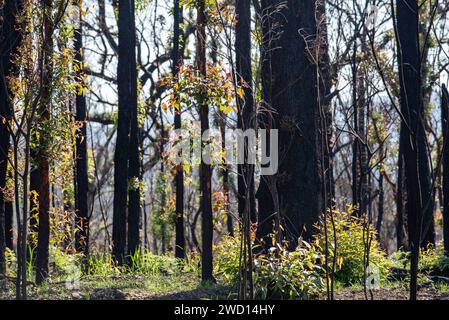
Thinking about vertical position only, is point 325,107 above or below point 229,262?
above

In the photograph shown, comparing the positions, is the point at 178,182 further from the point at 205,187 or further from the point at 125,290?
the point at 125,290

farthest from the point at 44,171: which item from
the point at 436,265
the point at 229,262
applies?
the point at 436,265

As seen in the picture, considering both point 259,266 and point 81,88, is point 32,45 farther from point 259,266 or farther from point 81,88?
point 259,266

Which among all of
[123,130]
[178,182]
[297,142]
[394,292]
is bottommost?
[394,292]

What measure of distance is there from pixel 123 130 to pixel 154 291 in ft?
17.7

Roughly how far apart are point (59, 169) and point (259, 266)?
389 cm

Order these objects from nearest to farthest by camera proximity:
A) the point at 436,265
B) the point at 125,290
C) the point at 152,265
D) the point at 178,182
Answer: the point at 125,290, the point at 436,265, the point at 152,265, the point at 178,182

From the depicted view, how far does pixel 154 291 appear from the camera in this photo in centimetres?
804

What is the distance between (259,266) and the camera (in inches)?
295

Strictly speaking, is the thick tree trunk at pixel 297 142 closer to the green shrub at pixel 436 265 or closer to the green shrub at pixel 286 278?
the green shrub at pixel 286 278

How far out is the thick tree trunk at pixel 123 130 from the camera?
12680 mm

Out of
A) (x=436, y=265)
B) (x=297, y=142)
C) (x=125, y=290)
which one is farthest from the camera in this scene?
(x=436, y=265)

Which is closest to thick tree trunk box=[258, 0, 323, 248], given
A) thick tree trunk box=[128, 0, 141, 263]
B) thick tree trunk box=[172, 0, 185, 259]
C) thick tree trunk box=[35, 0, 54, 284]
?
thick tree trunk box=[35, 0, 54, 284]
